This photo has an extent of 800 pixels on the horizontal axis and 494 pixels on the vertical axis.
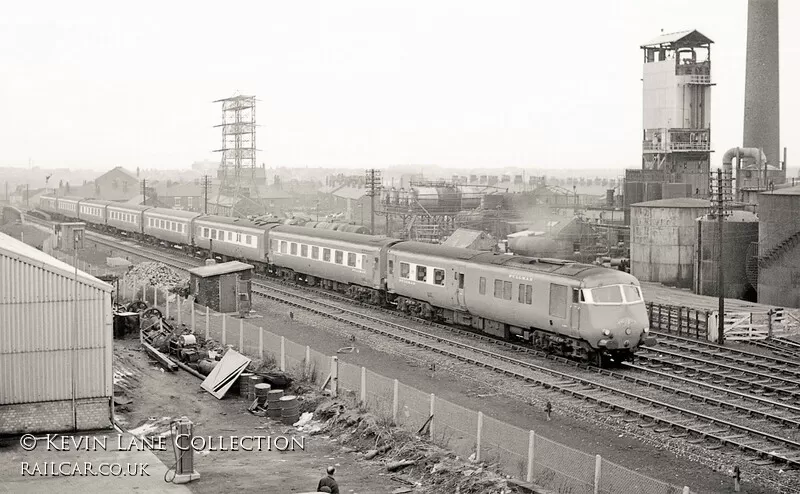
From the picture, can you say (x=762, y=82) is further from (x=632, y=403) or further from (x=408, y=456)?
(x=408, y=456)

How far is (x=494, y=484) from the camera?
50.4ft

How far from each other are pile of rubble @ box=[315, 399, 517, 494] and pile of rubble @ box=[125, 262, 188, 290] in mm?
24262

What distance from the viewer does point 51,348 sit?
752 inches

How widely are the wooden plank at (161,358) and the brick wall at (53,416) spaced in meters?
6.38

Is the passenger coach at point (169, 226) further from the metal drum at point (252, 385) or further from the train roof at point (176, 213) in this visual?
the metal drum at point (252, 385)

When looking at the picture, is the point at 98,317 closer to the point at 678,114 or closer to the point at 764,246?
the point at 764,246

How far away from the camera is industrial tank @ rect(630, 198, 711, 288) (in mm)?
50281

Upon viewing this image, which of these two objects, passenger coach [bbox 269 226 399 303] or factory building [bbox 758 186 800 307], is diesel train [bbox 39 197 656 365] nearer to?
passenger coach [bbox 269 226 399 303]

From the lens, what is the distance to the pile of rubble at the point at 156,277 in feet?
140

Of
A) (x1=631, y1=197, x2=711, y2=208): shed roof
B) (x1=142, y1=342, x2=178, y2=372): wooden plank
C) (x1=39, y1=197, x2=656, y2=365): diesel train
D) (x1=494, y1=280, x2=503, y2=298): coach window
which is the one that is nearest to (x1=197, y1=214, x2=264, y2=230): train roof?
(x1=39, y1=197, x2=656, y2=365): diesel train

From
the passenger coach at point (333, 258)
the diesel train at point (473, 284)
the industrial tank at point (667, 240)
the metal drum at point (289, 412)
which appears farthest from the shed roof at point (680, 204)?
the metal drum at point (289, 412)

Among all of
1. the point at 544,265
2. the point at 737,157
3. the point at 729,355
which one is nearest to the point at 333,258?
the point at 544,265

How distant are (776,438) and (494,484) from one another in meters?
7.54

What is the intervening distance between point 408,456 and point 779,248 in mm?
31579
